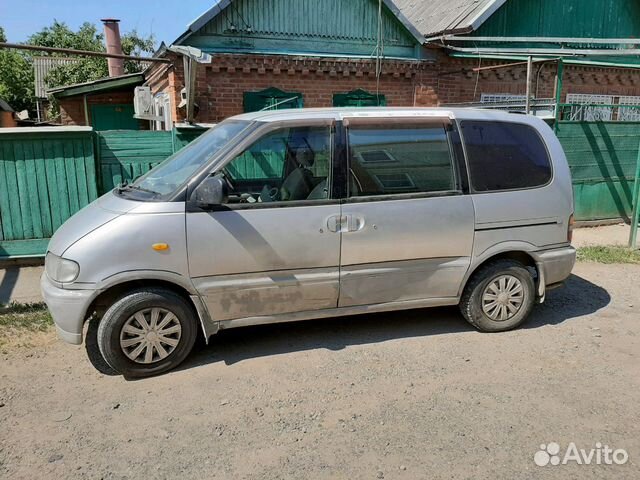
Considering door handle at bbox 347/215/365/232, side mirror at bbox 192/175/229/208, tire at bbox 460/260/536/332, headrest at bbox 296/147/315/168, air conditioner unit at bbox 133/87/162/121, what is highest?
air conditioner unit at bbox 133/87/162/121

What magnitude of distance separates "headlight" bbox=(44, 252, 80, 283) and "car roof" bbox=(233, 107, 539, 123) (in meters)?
1.76

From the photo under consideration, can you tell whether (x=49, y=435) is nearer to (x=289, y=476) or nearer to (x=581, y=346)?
(x=289, y=476)

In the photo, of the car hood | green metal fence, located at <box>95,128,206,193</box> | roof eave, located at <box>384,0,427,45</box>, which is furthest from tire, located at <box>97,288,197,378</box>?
roof eave, located at <box>384,0,427,45</box>

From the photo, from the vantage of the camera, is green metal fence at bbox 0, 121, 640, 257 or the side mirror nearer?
the side mirror

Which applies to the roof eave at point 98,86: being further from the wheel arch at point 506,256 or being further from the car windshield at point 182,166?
the wheel arch at point 506,256

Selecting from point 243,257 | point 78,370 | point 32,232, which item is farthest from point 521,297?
point 32,232

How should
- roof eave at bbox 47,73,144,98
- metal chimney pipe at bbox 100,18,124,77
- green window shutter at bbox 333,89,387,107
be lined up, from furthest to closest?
1. metal chimney pipe at bbox 100,18,124,77
2. roof eave at bbox 47,73,144,98
3. green window shutter at bbox 333,89,387,107

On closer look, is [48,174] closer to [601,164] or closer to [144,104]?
[144,104]

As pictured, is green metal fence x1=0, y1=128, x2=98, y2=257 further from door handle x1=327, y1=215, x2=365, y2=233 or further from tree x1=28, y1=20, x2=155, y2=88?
tree x1=28, y1=20, x2=155, y2=88

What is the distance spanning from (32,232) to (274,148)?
13.3ft

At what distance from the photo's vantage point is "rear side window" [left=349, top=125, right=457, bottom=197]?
169 inches

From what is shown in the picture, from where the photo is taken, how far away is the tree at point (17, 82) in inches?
1232

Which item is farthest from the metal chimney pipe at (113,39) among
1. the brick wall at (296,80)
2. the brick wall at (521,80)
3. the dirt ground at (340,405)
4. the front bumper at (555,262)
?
the front bumper at (555,262)

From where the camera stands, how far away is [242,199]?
4.16 metres
